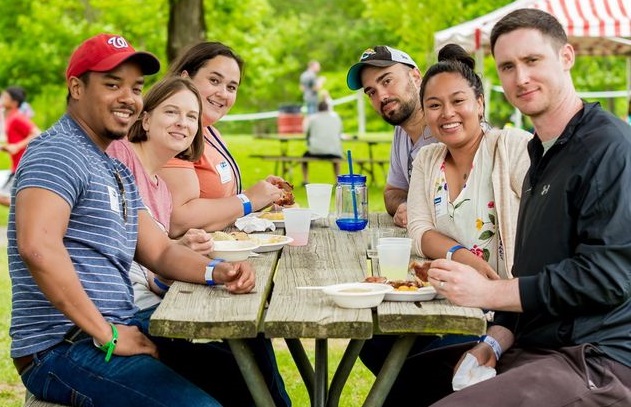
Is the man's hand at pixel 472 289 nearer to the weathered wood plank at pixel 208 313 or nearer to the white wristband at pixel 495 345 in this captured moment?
the white wristband at pixel 495 345

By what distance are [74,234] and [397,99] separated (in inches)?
102

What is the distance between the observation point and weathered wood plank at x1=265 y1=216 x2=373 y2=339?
9.88 feet

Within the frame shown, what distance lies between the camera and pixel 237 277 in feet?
11.3

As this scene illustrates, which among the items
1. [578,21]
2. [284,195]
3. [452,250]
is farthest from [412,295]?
[578,21]

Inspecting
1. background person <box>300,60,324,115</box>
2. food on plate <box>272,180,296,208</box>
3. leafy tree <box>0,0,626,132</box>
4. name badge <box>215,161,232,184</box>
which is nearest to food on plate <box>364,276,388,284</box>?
name badge <box>215,161,232,184</box>

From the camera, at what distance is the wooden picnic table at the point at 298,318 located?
119 inches

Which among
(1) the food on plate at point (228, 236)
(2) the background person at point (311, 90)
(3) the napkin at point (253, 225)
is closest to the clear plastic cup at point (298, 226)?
(1) the food on plate at point (228, 236)

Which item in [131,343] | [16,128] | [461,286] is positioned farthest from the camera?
[16,128]

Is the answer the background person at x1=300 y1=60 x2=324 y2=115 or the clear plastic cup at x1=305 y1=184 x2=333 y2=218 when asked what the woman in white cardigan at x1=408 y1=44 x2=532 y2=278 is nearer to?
the clear plastic cup at x1=305 y1=184 x2=333 y2=218

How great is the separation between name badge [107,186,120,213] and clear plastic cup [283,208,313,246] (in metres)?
1.11

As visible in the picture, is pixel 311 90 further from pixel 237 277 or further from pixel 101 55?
pixel 237 277

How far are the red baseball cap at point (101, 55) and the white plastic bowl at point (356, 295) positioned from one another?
1.04 meters

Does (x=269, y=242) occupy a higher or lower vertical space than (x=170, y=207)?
lower

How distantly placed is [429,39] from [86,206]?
86.1ft
